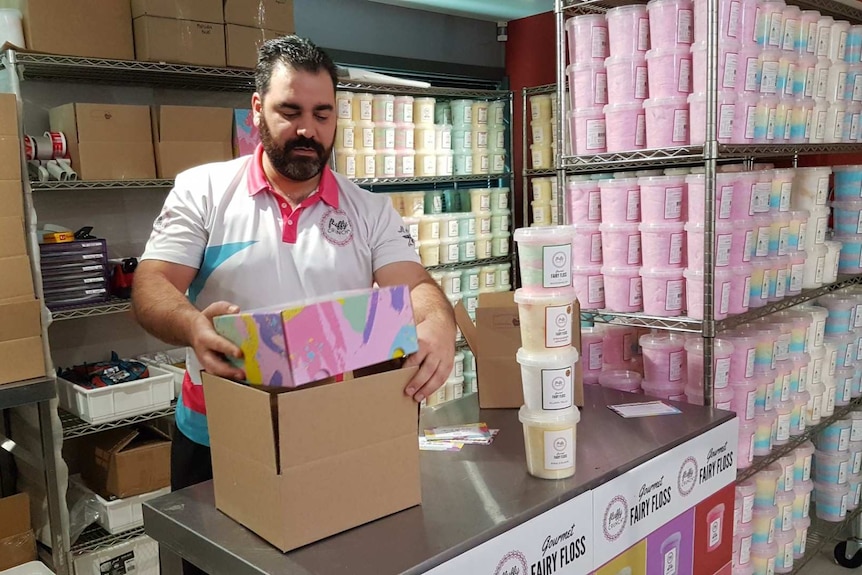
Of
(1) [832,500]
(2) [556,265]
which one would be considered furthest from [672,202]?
(1) [832,500]

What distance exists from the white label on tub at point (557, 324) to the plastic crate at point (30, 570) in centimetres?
228

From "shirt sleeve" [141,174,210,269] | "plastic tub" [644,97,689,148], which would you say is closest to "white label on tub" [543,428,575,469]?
"shirt sleeve" [141,174,210,269]

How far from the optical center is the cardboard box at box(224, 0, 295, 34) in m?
3.24

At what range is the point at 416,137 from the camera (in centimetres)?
423

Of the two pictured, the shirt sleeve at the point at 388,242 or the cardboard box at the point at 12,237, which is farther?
the cardboard box at the point at 12,237

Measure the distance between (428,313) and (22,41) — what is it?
2.10 metres

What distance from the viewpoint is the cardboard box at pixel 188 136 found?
3107 millimetres

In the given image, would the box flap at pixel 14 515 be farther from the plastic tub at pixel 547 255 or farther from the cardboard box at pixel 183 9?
the plastic tub at pixel 547 255

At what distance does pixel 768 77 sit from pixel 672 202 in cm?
57

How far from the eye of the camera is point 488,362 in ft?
6.90

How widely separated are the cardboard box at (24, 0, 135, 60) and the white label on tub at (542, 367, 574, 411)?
7.61ft

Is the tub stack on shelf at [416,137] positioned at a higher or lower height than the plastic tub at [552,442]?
higher

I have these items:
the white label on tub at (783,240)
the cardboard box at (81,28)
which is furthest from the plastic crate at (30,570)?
the white label on tub at (783,240)

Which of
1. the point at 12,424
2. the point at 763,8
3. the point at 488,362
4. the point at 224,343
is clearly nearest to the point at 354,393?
the point at 224,343
